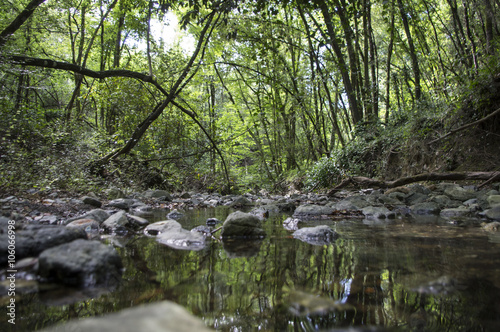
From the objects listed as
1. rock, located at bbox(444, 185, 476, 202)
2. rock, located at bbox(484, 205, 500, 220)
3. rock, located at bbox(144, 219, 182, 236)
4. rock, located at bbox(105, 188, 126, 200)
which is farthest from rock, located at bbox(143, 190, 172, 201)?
rock, located at bbox(484, 205, 500, 220)

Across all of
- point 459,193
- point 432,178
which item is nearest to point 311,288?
point 459,193

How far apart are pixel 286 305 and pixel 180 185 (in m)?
7.74

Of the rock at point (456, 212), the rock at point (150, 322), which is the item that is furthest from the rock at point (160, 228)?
the rock at point (456, 212)

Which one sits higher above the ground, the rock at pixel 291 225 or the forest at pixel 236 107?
the forest at pixel 236 107

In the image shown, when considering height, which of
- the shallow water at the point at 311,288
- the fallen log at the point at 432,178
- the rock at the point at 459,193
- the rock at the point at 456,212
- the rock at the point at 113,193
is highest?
the fallen log at the point at 432,178

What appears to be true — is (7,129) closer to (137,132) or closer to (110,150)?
(110,150)

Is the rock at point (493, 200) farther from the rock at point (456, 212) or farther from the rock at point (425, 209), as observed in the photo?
the rock at point (425, 209)

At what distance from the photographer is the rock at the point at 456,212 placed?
3330 millimetres

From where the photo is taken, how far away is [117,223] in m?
2.69

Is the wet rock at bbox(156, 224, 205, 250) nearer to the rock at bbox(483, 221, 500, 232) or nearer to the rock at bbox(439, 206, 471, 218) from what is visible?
the rock at bbox(483, 221, 500, 232)

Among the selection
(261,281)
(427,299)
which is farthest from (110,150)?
(427,299)

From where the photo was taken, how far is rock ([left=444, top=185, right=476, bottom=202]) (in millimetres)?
4027

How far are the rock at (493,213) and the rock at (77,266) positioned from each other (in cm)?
364

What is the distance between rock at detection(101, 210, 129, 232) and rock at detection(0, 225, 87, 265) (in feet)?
3.44
